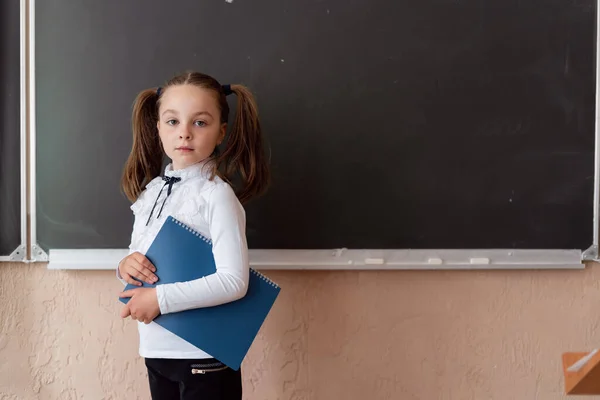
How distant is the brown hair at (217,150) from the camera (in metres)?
1.24

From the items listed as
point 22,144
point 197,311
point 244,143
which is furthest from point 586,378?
point 22,144

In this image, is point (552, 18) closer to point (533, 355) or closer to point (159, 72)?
point (533, 355)

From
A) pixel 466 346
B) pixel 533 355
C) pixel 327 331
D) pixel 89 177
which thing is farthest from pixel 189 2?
pixel 533 355

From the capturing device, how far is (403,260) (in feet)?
4.98

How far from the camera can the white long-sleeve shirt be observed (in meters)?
1.09

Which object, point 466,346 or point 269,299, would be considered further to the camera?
point 466,346

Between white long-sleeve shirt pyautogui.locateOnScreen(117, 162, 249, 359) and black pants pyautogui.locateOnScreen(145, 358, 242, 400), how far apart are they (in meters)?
0.02

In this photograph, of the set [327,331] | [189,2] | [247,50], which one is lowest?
[327,331]

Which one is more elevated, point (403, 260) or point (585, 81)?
point (585, 81)

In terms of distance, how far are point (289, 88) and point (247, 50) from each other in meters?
0.16

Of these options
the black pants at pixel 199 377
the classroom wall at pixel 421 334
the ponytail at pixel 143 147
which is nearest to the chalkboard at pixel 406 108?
the classroom wall at pixel 421 334

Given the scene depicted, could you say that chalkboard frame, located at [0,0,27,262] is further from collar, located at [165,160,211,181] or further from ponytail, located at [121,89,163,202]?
collar, located at [165,160,211,181]

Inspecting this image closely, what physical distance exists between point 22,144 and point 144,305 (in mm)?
745

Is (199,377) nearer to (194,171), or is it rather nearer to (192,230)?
(192,230)
